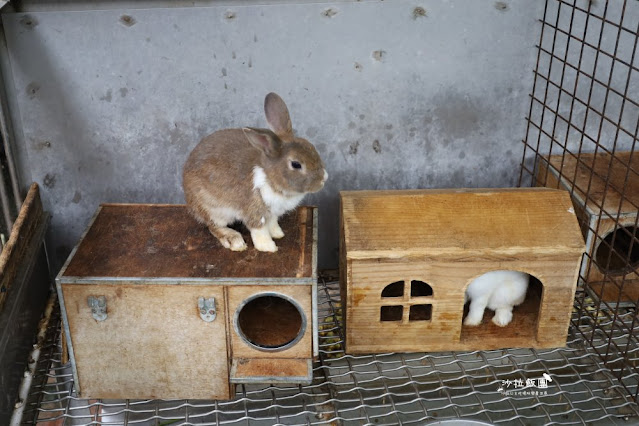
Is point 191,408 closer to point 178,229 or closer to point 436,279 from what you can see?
point 178,229

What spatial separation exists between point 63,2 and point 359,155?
105cm

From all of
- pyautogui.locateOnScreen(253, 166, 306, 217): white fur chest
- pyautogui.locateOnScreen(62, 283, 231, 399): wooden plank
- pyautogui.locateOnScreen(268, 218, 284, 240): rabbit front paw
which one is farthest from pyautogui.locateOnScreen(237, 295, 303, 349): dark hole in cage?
pyautogui.locateOnScreen(253, 166, 306, 217): white fur chest

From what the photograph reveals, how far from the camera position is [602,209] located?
80.6 inches

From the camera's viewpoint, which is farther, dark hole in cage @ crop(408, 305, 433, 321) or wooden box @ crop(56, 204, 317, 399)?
dark hole in cage @ crop(408, 305, 433, 321)

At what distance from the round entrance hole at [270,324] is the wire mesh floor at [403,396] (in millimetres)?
144

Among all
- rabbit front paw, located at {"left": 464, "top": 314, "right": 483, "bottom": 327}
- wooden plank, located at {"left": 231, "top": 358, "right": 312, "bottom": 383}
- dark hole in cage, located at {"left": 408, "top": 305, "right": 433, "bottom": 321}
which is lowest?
rabbit front paw, located at {"left": 464, "top": 314, "right": 483, "bottom": 327}

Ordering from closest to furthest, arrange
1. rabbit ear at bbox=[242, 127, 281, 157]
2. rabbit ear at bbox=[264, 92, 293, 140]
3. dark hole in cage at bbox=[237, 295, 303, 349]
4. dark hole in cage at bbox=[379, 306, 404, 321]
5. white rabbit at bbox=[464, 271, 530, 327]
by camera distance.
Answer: rabbit ear at bbox=[242, 127, 281, 157] → rabbit ear at bbox=[264, 92, 293, 140] → dark hole in cage at bbox=[237, 295, 303, 349] → white rabbit at bbox=[464, 271, 530, 327] → dark hole in cage at bbox=[379, 306, 404, 321]

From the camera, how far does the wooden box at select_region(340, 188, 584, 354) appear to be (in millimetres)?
1938

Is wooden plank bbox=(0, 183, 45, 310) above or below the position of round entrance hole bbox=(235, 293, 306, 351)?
above

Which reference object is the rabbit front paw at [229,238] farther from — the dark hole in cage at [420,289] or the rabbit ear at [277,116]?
the dark hole in cage at [420,289]

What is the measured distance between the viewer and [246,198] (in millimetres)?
1911

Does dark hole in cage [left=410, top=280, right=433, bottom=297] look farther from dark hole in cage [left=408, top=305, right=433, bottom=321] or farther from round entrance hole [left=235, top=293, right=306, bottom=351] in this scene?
round entrance hole [left=235, top=293, right=306, bottom=351]

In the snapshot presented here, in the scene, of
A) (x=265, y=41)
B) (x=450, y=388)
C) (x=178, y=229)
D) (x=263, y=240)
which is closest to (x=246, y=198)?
(x=263, y=240)

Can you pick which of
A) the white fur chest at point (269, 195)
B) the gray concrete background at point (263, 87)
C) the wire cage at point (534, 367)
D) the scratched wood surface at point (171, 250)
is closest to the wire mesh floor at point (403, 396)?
the wire cage at point (534, 367)
